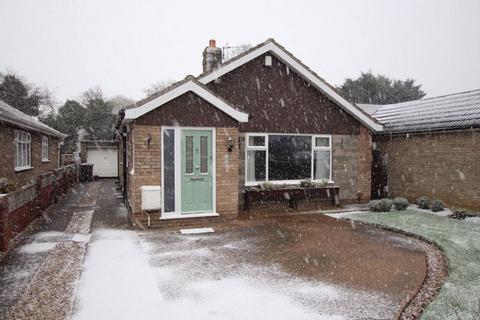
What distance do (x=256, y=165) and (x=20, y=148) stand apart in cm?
918

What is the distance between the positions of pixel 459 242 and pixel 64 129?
35.0 m

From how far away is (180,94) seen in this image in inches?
375

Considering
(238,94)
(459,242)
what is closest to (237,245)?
(459,242)

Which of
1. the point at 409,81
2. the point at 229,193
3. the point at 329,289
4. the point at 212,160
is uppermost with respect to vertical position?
the point at 409,81

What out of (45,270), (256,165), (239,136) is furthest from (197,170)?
(45,270)

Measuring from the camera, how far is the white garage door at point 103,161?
2769 centimetres

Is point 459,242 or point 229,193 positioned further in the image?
point 229,193

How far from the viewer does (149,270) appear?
20.1 feet

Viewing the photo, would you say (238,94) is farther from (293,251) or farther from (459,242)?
(459,242)

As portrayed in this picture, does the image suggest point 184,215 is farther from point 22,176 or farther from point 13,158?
A: point 22,176

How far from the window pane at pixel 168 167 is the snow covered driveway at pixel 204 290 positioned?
7.50 ft

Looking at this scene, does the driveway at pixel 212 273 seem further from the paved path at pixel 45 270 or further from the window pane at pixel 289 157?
the window pane at pixel 289 157

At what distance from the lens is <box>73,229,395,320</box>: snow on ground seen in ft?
15.0

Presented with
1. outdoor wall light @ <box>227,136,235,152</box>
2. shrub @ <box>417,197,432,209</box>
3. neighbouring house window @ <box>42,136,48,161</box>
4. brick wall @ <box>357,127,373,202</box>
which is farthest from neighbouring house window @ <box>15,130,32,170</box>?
shrub @ <box>417,197,432,209</box>
